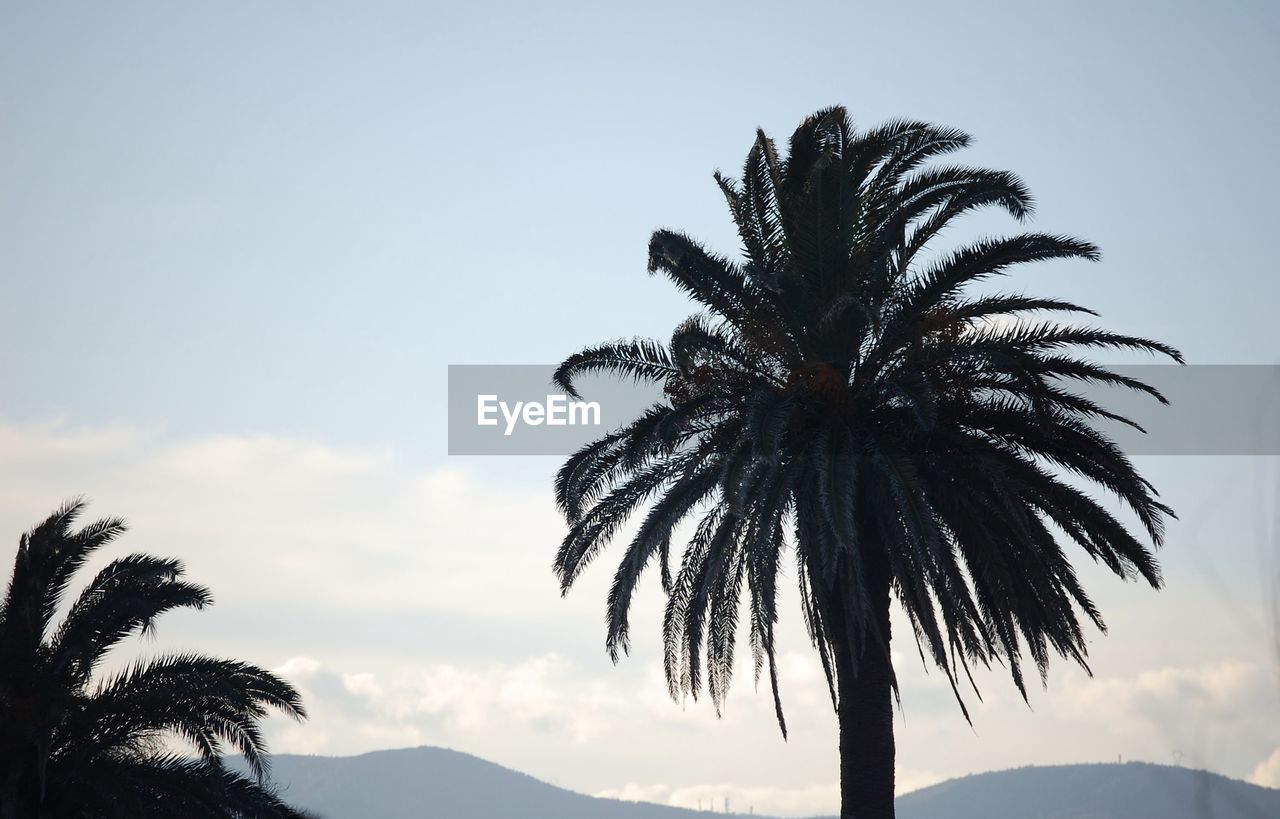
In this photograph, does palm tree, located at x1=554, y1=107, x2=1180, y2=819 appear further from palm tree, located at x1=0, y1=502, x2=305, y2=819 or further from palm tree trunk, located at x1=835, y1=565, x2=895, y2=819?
palm tree, located at x1=0, y1=502, x2=305, y2=819

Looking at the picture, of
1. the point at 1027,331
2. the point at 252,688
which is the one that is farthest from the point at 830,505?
the point at 252,688

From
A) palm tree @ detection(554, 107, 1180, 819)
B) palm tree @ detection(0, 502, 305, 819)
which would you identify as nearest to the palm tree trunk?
palm tree @ detection(554, 107, 1180, 819)

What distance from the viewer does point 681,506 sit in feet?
63.4

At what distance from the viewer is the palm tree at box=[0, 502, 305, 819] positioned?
806 inches

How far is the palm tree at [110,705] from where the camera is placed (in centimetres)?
2047

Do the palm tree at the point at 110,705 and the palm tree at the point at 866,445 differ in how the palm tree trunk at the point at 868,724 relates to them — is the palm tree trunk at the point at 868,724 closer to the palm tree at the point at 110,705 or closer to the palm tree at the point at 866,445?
the palm tree at the point at 866,445

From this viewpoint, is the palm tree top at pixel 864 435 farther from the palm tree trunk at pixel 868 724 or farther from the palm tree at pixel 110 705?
the palm tree at pixel 110 705

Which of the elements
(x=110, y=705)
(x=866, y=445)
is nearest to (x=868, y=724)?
(x=866, y=445)

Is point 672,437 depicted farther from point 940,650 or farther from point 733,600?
point 940,650

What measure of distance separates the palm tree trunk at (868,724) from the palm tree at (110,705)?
9.83 metres

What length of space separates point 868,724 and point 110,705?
1241cm

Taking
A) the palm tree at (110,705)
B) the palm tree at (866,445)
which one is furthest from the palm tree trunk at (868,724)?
the palm tree at (110,705)

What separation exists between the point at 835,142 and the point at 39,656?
50.1 feet

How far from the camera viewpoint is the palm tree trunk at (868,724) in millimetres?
18750
